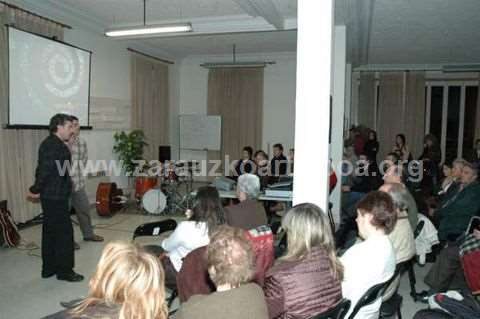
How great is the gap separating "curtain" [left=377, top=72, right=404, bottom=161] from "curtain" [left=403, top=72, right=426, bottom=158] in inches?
5.9

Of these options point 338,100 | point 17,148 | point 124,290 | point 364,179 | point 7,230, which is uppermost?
point 338,100

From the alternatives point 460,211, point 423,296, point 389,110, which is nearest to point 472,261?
point 423,296

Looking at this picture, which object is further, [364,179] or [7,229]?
[364,179]

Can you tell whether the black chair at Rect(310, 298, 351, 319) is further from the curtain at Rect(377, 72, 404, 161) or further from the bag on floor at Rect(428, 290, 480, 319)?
the curtain at Rect(377, 72, 404, 161)

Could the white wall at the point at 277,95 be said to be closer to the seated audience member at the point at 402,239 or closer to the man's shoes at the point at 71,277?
the man's shoes at the point at 71,277

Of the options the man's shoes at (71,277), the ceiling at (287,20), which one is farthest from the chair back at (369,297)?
the ceiling at (287,20)

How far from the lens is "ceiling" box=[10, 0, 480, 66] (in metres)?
5.59

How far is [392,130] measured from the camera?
33.4 ft

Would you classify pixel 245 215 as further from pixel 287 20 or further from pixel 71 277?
pixel 287 20

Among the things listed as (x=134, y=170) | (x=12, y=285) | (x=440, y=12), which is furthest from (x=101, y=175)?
(x=440, y=12)

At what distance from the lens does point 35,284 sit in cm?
374

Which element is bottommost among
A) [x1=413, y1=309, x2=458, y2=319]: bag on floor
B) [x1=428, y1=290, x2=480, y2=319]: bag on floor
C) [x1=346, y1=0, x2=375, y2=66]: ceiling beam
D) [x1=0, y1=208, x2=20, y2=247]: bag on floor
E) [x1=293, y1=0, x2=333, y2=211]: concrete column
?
[x1=0, y1=208, x2=20, y2=247]: bag on floor

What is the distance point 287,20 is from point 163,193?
3.46 meters

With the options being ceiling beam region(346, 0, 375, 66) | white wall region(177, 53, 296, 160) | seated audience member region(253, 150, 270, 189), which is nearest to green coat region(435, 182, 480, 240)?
ceiling beam region(346, 0, 375, 66)
